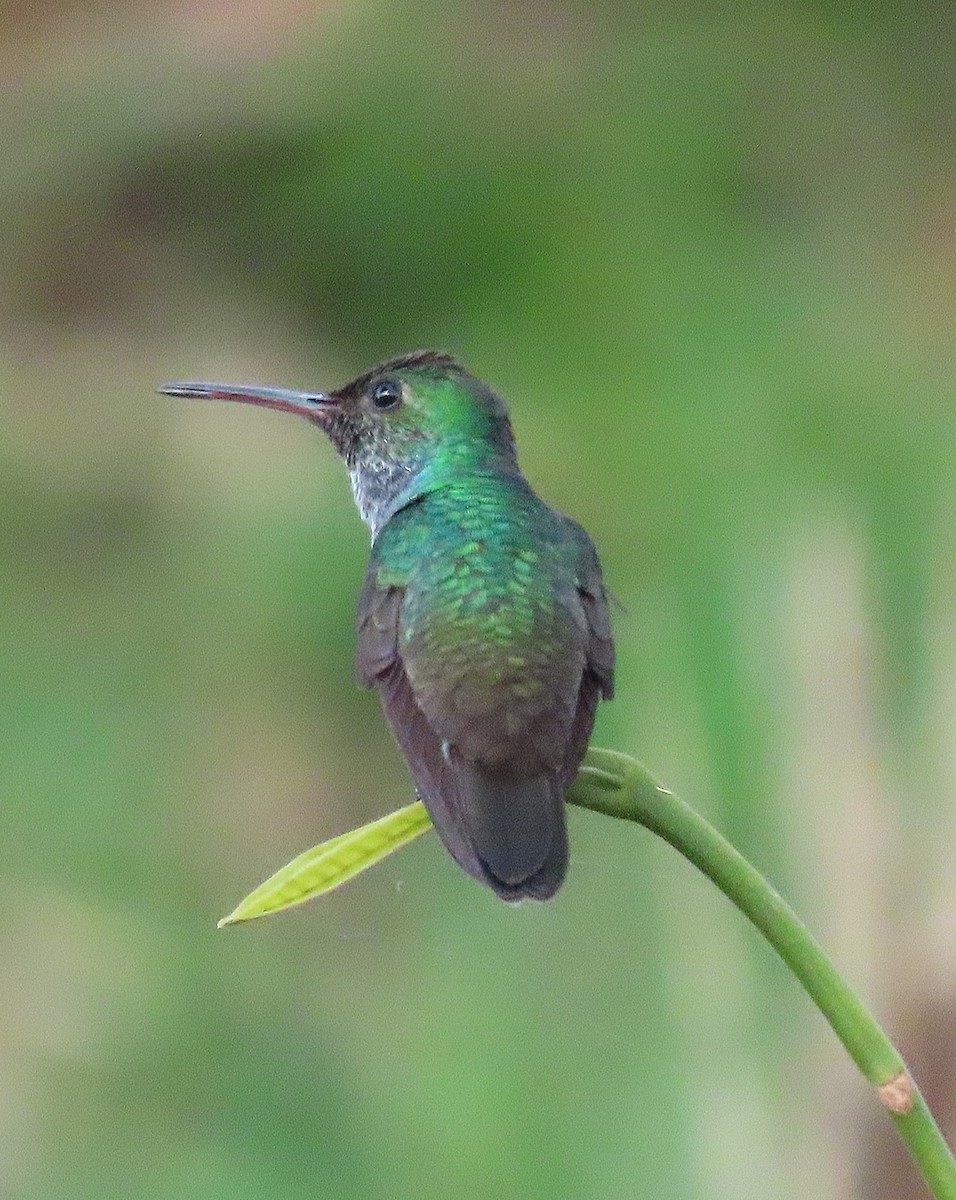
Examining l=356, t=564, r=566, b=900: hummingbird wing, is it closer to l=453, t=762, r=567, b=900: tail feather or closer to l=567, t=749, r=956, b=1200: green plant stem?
l=453, t=762, r=567, b=900: tail feather

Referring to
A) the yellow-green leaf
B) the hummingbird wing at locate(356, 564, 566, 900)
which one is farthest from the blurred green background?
the yellow-green leaf

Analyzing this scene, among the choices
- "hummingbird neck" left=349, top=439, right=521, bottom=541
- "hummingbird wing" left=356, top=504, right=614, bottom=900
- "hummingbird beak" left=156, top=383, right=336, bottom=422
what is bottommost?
"hummingbird wing" left=356, top=504, right=614, bottom=900

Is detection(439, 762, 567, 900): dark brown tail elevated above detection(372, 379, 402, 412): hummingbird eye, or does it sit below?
below

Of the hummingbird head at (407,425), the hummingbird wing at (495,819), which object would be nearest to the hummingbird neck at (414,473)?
the hummingbird head at (407,425)

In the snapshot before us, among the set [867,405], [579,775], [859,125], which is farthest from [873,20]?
[579,775]

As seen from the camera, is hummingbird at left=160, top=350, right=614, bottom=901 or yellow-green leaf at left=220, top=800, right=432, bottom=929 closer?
yellow-green leaf at left=220, top=800, right=432, bottom=929

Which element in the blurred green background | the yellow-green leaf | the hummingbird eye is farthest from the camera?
the blurred green background

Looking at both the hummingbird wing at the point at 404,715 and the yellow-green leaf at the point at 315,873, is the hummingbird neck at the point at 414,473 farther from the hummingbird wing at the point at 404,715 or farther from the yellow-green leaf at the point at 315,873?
the yellow-green leaf at the point at 315,873

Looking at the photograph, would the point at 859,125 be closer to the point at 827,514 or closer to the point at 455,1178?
the point at 827,514
